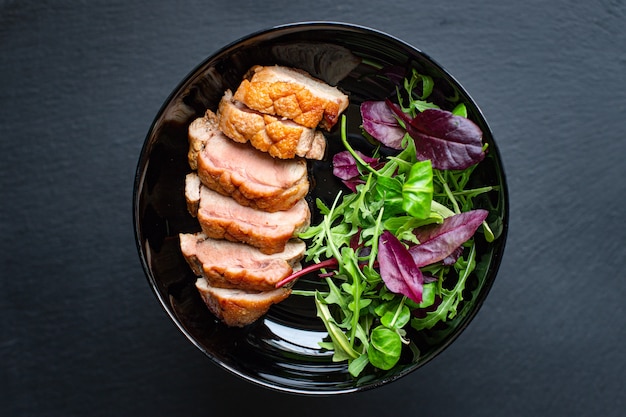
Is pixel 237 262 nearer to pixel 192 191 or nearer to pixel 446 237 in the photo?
pixel 192 191

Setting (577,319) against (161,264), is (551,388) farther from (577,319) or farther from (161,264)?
(161,264)

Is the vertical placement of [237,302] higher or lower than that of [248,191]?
lower

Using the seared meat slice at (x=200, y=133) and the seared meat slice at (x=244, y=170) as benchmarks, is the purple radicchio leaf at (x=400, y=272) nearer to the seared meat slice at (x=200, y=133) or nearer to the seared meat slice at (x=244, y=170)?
the seared meat slice at (x=244, y=170)

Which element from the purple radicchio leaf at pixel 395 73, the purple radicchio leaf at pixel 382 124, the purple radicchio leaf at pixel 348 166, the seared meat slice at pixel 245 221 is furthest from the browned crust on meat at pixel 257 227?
the purple radicchio leaf at pixel 395 73

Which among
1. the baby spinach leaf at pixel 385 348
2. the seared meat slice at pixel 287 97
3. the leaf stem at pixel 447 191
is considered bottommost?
the baby spinach leaf at pixel 385 348

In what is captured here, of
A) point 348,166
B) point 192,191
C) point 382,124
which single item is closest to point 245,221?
point 192,191

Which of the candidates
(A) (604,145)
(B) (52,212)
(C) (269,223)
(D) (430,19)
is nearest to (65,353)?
(B) (52,212)
